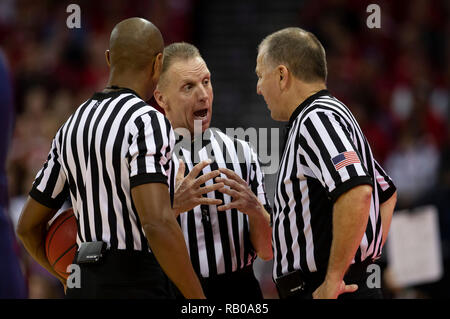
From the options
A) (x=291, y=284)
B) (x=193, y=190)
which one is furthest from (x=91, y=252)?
(x=291, y=284)

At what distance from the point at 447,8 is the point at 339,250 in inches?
236

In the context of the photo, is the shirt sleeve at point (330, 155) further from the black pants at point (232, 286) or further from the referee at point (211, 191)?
the black pants at point (232, 286)

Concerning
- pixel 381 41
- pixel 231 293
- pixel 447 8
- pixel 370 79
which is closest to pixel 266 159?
pixel 231 293

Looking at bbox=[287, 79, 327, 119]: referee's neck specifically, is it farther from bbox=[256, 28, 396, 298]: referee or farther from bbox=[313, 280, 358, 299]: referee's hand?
bbox=[313, 280, 358, 299]: referee's hand

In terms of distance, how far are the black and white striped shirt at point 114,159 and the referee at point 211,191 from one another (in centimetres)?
40

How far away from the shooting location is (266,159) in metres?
4.21

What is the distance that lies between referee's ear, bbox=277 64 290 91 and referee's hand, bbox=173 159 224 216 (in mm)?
435

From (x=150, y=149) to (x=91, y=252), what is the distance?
43cm

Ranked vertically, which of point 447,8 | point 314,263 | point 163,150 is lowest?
point 314,263

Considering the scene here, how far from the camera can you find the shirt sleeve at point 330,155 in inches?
94.8

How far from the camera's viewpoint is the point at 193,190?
9.22 feet

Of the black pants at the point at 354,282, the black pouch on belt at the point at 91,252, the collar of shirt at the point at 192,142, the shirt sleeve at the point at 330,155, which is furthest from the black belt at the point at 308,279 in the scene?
the collar of shirt at the point at 192,142

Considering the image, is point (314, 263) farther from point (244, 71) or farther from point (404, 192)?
point (244, 71)
